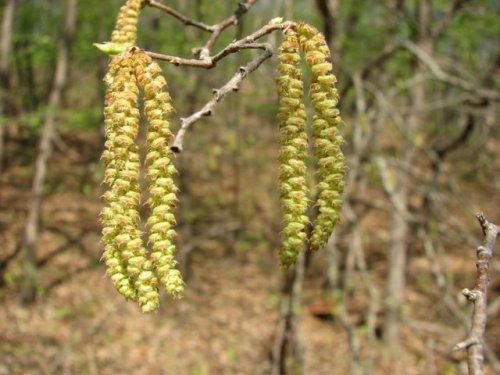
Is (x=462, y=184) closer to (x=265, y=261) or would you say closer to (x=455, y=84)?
(x=265, y=261)

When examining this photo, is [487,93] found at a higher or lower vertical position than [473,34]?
lower

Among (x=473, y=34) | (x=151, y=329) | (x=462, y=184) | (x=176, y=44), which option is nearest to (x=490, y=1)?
(x=473, y=34)

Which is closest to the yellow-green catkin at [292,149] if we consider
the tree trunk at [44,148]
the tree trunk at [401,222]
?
the tree trunk at [401,222]

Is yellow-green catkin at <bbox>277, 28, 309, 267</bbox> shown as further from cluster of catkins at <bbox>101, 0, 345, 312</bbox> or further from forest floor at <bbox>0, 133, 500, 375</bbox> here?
forest floor at <bbox>0, 133, 500, 375</bbox>

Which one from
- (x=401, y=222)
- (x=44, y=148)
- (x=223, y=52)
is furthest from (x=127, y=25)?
(x=44, y=148)

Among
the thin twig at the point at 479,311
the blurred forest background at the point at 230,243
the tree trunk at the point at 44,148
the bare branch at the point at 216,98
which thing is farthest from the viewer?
the tree trunk at the point at 44,148

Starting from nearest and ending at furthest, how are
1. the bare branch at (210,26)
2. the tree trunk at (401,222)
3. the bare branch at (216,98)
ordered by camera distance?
the bare branch at (216,98), the bare branch at (210,26), the tree trunk at (401,222)

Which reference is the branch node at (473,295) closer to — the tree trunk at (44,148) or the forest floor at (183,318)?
the forest floor at (183,318)

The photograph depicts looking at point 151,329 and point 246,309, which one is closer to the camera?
point 151,329
